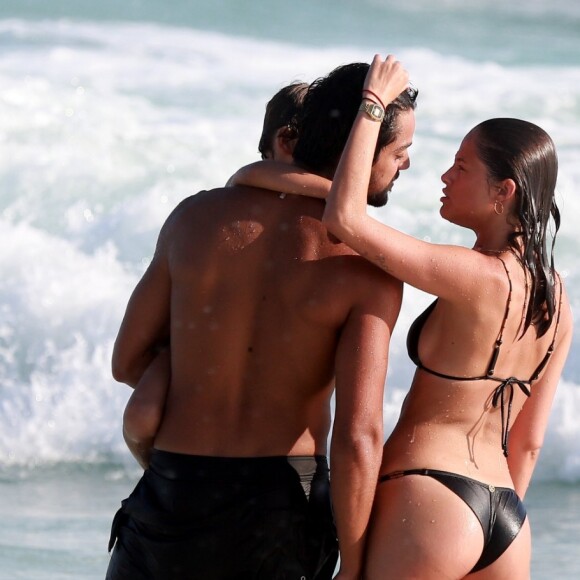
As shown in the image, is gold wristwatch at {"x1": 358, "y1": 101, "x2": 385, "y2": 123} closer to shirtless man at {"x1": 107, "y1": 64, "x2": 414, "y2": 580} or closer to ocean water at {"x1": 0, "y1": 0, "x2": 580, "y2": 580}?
shirtless man at {"x1": 107, "y1": 64, "x2": 414, "y2": 580}

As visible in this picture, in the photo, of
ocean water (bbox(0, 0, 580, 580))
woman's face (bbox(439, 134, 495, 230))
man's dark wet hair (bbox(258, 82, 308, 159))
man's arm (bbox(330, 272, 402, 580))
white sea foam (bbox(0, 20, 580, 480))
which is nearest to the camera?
man's arm (bbox(330, 272, 402, 580))

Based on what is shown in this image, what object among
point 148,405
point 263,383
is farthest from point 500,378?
point 148,405

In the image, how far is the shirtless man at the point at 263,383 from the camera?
7.35 ft

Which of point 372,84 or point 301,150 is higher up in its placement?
point 372,84

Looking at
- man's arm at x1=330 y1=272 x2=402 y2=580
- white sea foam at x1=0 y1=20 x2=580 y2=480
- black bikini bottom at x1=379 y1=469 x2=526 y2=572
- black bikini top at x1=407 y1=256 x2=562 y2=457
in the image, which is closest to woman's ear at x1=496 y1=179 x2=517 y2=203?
black bikini top at x1=407 y1=256 x2=562 y2=457

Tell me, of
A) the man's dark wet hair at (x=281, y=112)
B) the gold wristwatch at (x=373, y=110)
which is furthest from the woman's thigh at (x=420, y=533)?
the man's dark wet hair at (x=281, y=112)

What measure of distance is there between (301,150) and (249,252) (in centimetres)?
25

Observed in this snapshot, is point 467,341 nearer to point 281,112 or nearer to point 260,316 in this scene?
point 260,316

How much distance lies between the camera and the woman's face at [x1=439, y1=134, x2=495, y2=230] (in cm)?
242

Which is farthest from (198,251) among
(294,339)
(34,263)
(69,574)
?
(34,263)

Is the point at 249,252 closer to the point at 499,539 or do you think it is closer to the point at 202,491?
the point at 202,491

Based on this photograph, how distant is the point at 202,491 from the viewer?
229 centimetres

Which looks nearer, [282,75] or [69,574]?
[69,574]

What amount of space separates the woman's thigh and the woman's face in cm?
53
